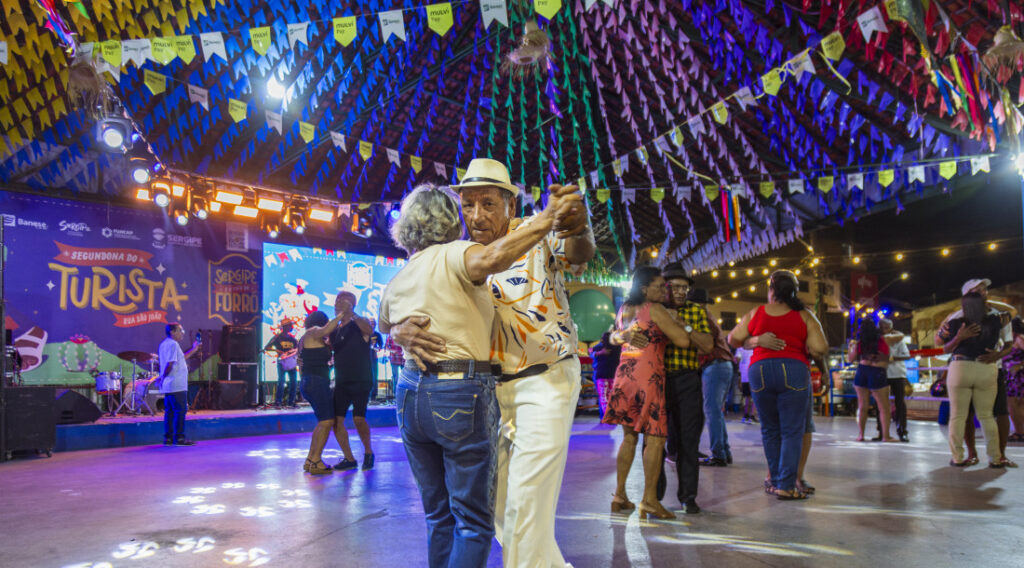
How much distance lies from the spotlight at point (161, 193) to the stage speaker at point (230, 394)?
3.63 metres

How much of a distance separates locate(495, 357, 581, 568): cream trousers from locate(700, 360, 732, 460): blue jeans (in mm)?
4250

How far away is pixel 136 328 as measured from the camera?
41.3ft

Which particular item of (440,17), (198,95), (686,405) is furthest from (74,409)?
(686,405)

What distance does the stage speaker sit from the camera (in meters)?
12.5

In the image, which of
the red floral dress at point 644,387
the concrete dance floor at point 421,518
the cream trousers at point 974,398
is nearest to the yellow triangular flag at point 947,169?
the concrete dance floor at point 421,518

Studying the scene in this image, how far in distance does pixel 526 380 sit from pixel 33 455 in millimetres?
8084

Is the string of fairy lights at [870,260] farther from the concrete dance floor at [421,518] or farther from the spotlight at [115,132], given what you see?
the spotlight at [115,132]

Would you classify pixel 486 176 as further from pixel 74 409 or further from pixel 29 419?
pixel 74 409

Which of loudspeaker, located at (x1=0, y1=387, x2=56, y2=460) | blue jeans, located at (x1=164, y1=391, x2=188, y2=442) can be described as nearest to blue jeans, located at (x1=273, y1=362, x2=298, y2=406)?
blue jeans, located at (x1=164, y1=391, x2=188, y2=442)

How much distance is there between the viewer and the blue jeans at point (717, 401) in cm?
612

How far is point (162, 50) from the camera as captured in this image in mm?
6508

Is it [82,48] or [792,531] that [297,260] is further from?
[792,531]

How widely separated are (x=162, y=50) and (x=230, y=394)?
7.86m

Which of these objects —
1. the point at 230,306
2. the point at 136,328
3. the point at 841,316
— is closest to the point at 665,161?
the point at 841,316
